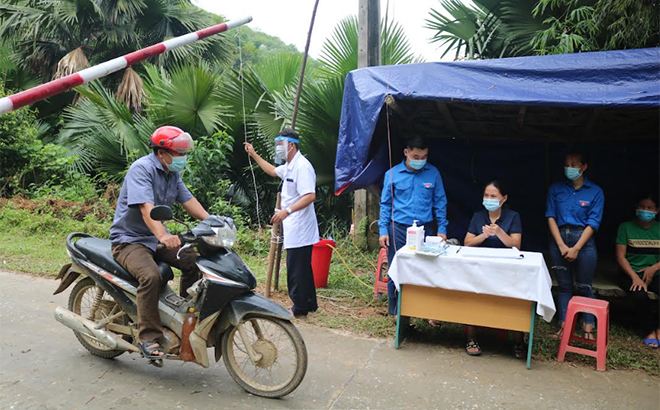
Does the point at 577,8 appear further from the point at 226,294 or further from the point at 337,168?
the point at 226,294

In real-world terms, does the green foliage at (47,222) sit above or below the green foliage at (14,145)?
below

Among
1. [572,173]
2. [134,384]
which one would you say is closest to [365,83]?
[572,173]

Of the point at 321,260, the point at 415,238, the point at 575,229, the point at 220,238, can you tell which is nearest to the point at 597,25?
the point at 575,229

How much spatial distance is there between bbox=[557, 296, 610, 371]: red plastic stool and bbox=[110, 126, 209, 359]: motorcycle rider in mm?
2881

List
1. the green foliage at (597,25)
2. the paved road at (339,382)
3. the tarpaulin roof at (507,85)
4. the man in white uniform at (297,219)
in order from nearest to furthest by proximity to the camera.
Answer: the paved road at (339,382)
the tarpaulin roof at (507,85)
the man in white uniform at (297,219)
the green foliage at (597,25)

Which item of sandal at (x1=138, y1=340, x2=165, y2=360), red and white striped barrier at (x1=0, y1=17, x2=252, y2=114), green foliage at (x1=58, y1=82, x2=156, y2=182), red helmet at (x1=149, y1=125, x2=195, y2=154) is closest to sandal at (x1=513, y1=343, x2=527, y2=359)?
sandal at (x1=138, y1=340, x2=165, y2=360)

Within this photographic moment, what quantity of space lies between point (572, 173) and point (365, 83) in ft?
6.72

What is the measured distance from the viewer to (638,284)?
479cm

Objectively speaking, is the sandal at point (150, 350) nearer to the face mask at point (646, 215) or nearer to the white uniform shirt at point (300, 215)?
the white uniform shirt at point (300, 215)

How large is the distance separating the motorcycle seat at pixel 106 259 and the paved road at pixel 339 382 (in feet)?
2.42

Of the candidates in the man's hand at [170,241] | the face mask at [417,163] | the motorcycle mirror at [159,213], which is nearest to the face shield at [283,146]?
the face mask at [417,163]

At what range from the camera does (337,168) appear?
529 cm

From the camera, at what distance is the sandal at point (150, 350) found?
11.4 feet

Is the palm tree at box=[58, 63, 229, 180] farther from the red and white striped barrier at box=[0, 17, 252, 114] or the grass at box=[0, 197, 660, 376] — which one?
the red and white striped barrier at box=[0, 17, 252, 114]
